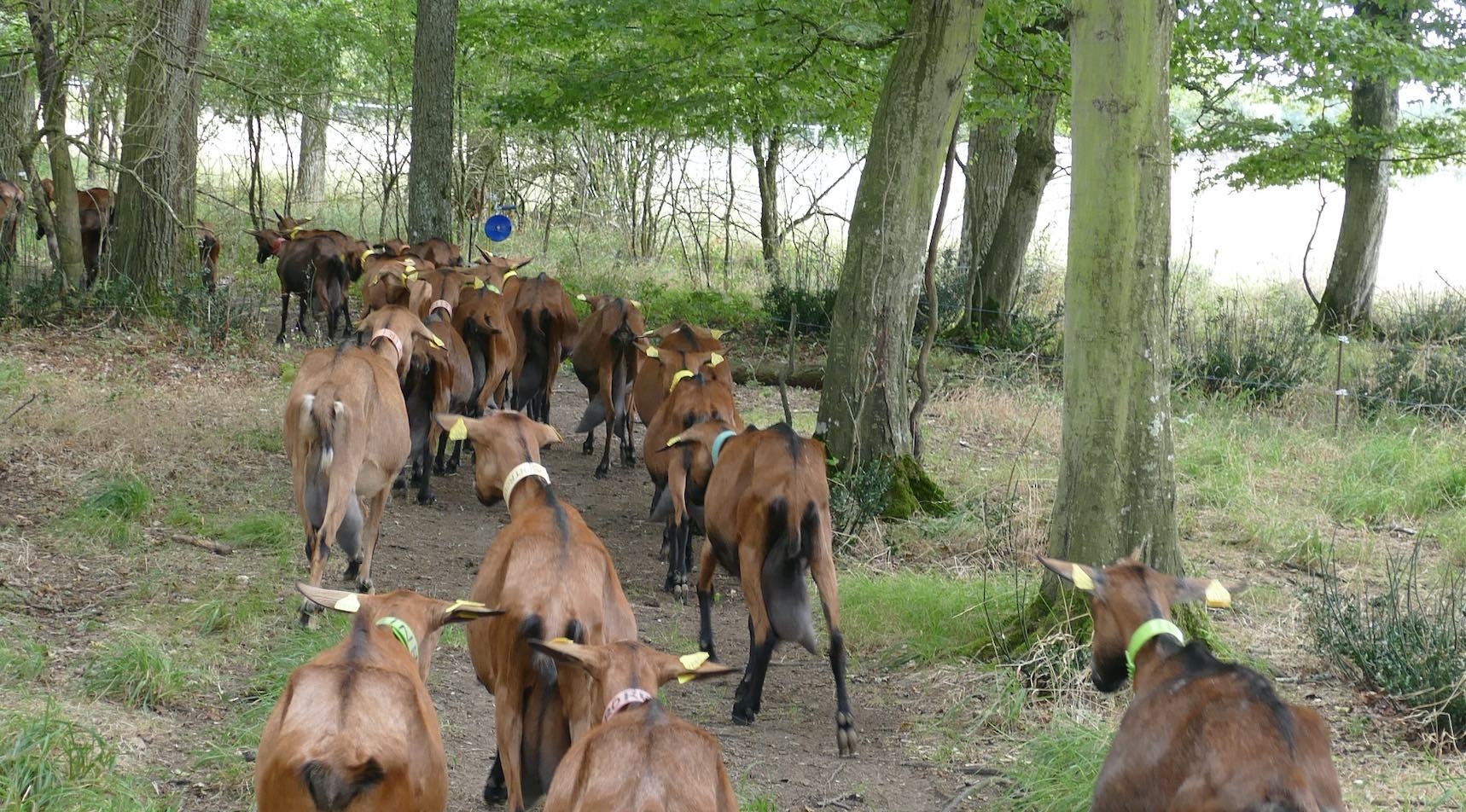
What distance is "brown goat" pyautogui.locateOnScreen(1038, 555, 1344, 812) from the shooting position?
3.90 metres

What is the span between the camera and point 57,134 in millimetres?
11984

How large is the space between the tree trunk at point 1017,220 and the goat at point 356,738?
504 inches

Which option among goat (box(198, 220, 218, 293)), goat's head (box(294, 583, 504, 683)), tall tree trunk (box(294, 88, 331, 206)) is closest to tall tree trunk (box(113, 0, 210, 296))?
goat (box(198, 220, 218, 293))

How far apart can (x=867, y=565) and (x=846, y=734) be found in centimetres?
273

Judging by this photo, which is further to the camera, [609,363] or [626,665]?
[609,363]

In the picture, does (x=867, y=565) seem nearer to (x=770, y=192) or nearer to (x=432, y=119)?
(x=432, y=119)

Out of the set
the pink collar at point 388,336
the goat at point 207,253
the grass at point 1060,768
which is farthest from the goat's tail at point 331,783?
the goat at point 207,253

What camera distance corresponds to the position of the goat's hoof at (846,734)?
6.36 meters

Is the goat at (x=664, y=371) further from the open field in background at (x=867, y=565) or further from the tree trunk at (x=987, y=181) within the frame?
the tree trunk at (x=987, y=181)

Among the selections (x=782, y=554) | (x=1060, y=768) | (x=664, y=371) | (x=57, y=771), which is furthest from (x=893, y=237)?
(x=57, y=771)

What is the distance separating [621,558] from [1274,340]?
8.64 m

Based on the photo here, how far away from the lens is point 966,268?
19016 millimetres

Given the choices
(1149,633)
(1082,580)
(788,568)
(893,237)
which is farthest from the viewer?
(893,237)

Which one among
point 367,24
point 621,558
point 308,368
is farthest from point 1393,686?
point 367,24
